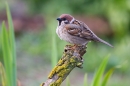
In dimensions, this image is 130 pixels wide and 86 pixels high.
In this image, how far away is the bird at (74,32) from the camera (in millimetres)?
3131

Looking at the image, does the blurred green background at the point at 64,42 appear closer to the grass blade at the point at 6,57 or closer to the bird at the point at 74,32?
the bird at the point at 74,32

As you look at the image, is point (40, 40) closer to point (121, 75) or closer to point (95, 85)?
point (121, 75)

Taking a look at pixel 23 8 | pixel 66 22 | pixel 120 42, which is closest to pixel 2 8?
pixel 23 8

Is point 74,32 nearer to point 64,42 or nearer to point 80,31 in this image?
point 80,31

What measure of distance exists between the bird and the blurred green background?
254 centimetres

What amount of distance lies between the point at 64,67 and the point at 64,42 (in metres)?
5.36

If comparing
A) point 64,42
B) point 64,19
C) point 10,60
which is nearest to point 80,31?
point 64,19

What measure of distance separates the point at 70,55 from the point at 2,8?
8591 mm

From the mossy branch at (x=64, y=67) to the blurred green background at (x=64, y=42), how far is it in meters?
3.32

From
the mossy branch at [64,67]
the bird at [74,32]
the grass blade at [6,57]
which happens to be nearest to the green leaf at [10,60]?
the grass blade at [6,57]

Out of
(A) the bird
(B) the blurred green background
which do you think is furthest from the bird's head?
(B) the blurred green background

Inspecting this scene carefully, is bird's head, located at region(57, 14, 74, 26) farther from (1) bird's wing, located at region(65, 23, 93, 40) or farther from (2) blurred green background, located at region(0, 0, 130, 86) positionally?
(2) blurred green background, located at region(0, 0, 130, 86)

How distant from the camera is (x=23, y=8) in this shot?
1107cm

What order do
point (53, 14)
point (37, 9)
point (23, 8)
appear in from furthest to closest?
point (23, 8) → point (37, 9) → point (53, 14)
